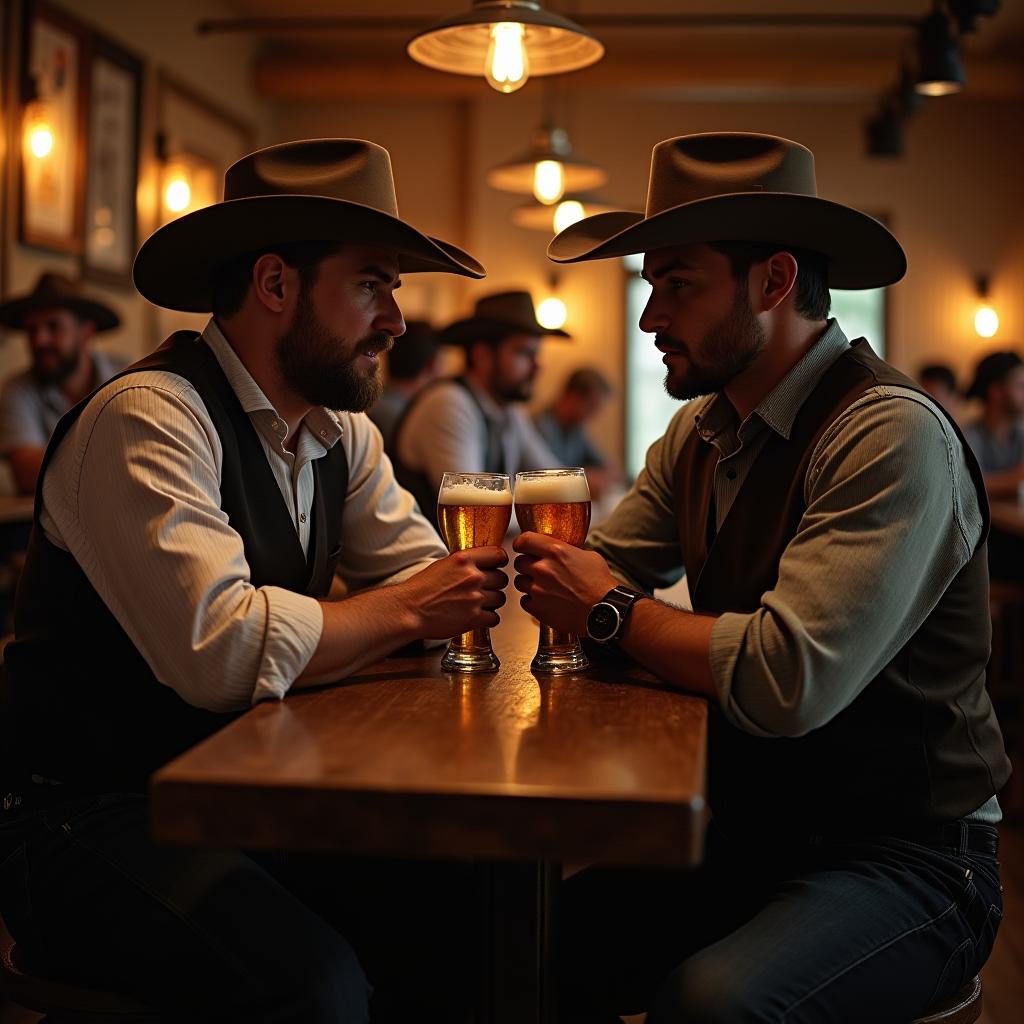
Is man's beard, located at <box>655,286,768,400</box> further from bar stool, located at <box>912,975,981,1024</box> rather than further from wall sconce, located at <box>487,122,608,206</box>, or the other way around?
wall sconce, located at <box>487,122,608,206</box>

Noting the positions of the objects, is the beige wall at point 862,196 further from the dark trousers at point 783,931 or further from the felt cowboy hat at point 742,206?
the dark trousers at point 783,931

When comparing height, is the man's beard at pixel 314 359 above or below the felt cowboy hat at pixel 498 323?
below

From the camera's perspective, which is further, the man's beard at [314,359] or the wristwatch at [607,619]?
the man's beard at [314,359]

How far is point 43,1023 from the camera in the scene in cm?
154

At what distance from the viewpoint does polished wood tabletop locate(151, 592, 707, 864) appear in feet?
3.43

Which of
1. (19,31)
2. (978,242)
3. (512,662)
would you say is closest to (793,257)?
(512,662)

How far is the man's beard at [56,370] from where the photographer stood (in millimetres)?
5219

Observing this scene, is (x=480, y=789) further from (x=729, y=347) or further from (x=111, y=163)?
(x=111, y=163)

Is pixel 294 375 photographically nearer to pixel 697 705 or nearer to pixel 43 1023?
pixel 697 705

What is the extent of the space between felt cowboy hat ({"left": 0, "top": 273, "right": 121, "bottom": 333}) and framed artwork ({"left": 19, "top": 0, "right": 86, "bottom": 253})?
0.52 metres

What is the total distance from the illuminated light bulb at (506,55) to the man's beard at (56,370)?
3276mm

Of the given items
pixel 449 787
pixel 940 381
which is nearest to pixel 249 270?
pixel 449 787

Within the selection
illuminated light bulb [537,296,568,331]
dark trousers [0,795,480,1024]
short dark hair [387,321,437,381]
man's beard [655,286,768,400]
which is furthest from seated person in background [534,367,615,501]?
dark trousers [0,795,480,1024]

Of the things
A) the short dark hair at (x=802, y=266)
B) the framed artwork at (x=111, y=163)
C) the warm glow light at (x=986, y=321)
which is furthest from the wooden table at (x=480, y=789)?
the warm glow light at (x=986, y=321)
